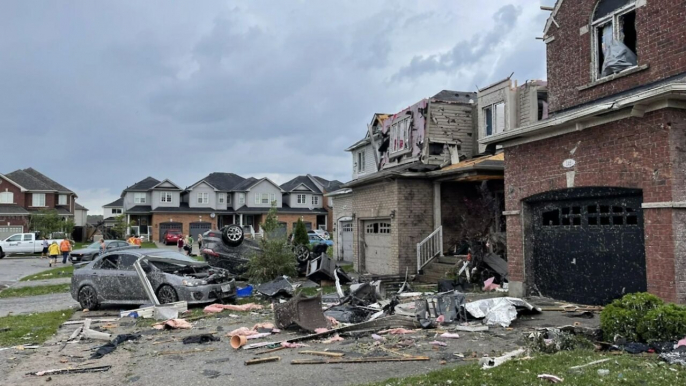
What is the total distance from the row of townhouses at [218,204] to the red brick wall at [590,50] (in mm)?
40850

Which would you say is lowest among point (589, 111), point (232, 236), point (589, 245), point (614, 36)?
point (589, 245)

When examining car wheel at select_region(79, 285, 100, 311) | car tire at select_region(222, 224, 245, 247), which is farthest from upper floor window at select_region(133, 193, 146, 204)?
car wheel at select_region(79, 285, 100, 311)

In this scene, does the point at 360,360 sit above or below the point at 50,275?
above

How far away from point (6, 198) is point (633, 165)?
57.2 m

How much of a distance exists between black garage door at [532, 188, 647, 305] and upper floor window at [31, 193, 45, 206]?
55.5 meters

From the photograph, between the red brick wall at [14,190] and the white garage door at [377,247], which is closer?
the white garage door at [377,247]

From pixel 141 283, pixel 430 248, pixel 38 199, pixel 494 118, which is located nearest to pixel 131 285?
pixel 141 283

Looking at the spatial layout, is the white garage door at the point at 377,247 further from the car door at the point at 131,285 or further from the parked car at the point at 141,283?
the car door at the point at 131,285

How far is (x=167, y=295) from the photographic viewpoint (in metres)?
12.8

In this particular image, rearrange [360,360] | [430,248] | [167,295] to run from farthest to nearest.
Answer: [430,248]
[167,295]
[360,360]

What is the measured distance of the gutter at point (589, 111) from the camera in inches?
331

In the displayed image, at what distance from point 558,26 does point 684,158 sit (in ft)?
19.1

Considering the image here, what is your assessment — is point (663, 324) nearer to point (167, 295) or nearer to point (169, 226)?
point (167, 295)

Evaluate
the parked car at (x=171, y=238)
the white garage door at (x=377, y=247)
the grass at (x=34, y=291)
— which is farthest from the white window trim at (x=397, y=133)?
the parked car at (x=171, y=238)
